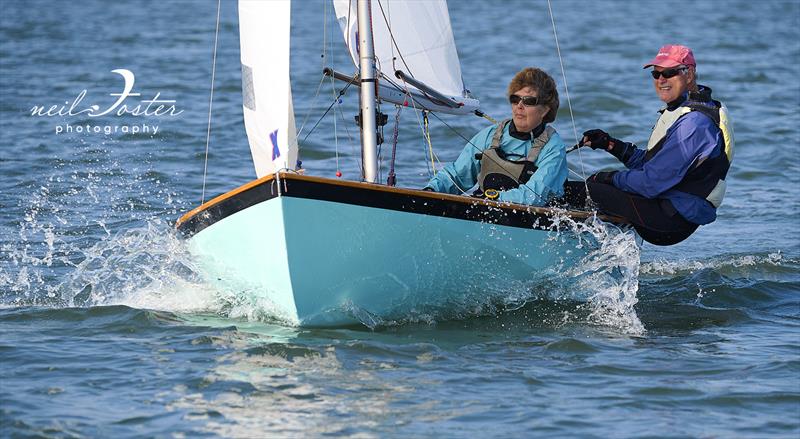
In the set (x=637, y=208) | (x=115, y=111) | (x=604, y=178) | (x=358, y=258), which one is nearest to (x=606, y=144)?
(x=604, y=178)

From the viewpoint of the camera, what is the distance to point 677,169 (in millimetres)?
6707

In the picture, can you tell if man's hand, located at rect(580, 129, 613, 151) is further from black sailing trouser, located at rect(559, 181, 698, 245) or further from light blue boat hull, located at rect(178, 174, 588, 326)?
light blue boat hull, located at rect(178, 174, 588, 326)

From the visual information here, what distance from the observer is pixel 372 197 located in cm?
572

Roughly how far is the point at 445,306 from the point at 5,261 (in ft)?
10.0

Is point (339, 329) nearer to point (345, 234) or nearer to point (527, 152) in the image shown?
point (345, 234)

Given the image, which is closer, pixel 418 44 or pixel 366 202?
pixel 366 202

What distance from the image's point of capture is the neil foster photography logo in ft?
42.0

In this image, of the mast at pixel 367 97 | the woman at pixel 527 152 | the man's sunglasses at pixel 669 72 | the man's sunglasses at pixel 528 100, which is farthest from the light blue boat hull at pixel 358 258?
the man's sunglasses at pixel 669 72

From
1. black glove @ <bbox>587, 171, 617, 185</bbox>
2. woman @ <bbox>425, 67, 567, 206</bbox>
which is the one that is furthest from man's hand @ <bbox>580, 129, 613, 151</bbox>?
woman @ <bbox>425, 67, 567, 206</bbox>

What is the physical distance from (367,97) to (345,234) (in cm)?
79

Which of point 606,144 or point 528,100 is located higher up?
point 528,100

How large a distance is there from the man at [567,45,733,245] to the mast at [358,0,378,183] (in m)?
1.39

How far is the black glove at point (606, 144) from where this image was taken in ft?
23.7

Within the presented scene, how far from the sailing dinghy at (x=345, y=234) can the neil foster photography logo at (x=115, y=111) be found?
679 cm
